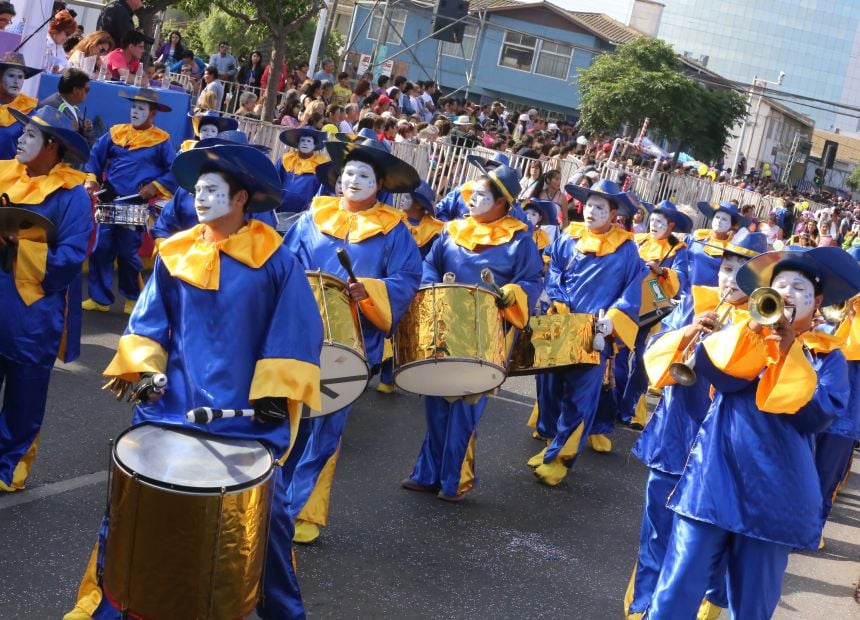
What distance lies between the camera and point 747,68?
149750 mm

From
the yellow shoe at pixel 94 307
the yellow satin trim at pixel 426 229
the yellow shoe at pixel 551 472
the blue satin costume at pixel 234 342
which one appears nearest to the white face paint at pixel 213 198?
the blue satin costume at pixel 234 342

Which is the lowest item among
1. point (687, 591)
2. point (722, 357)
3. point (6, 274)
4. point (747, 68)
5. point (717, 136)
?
point (687, 591)

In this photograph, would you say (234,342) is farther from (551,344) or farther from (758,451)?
(551,344)

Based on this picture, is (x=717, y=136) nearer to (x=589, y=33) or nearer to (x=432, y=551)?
(x=589, y=33)

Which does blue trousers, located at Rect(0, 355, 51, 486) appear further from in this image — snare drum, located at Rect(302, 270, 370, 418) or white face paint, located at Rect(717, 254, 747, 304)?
white face paint, located at Rect(717, 254, 747, 304)

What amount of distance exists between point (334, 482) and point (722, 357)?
3125 millimetres

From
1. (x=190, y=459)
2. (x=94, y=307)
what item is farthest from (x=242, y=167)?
(x=94, y=307)

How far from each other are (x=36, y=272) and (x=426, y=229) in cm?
459

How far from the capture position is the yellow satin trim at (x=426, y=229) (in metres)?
9.70

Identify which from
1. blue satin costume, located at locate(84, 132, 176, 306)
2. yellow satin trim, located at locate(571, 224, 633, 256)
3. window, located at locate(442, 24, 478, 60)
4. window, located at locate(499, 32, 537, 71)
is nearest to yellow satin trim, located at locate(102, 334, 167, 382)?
yellow satin trim, located at locate(571, 224, 633, 256)

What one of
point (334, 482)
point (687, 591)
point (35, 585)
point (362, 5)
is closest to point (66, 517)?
point (35, 585)

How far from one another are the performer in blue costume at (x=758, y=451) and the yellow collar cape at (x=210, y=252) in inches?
67.9

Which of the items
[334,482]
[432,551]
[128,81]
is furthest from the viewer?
[128,81]

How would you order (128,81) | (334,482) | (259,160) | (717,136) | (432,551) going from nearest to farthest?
(259,160) < (432,551) < (334,482) < (128,81) < (717,136)
